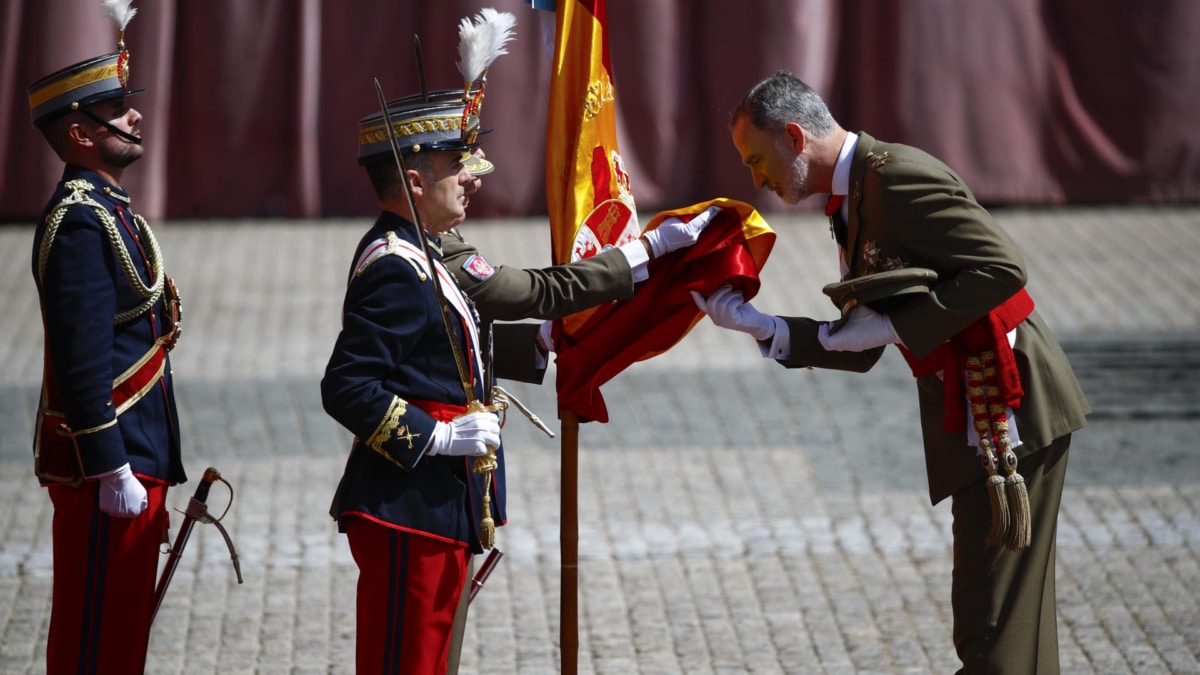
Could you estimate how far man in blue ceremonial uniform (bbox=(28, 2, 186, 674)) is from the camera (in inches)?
147

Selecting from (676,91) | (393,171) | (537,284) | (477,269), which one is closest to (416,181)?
(393,171)

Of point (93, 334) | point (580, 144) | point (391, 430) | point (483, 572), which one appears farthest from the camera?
point (580, 144)

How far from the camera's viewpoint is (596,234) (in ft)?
13.9

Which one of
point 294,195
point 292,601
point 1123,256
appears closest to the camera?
point 292,601

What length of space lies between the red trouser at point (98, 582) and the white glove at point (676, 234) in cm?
148

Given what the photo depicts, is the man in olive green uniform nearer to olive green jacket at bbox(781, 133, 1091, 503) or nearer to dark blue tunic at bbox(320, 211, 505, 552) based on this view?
olive green jacket at bbox(781, 133, 1091, 503)

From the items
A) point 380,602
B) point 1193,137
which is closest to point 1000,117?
point 1193,137

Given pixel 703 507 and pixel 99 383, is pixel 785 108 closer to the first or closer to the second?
pixel 99 383

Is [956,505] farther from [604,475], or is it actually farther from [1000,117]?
[1000,117]

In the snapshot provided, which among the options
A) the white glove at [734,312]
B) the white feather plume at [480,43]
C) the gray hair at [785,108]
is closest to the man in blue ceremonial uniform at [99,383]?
the white feather plume at [480,43]

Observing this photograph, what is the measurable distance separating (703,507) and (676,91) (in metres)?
5.24

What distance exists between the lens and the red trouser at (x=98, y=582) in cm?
387

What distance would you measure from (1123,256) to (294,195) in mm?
5830

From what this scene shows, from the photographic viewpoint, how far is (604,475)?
6.83 metres
